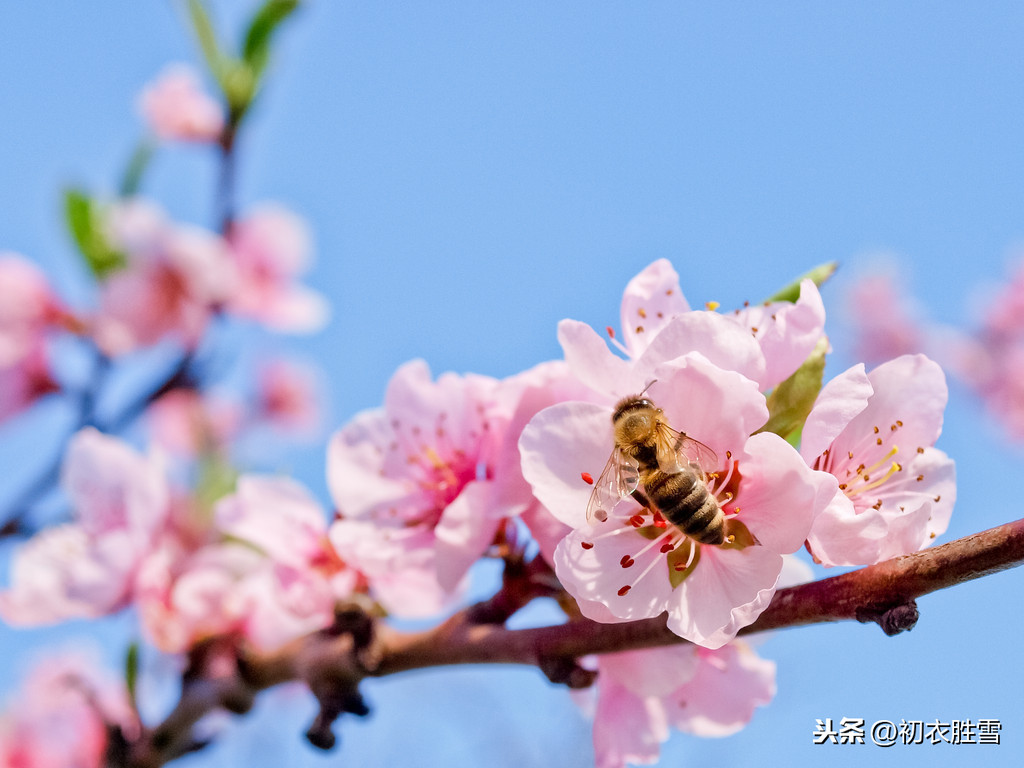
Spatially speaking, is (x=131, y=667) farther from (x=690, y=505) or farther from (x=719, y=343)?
(x=719, y=343)

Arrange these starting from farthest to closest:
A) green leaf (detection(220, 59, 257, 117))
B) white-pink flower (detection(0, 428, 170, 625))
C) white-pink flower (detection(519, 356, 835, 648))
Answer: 1. green leaf (detection(220, 59, 257, 117))
2. white-pink flower (detection(0, 428, 170, 625))
3. white-pink flower (detection(519, 356, 835, 648))

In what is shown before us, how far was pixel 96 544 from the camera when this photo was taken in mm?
1831

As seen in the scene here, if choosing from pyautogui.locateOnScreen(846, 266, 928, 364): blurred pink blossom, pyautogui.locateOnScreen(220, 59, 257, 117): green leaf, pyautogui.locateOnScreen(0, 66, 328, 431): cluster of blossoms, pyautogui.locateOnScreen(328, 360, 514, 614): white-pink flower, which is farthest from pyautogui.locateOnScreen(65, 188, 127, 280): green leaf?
pyautogui.locateOnScreen(846, 266, 928, 364): blurred pink blossom

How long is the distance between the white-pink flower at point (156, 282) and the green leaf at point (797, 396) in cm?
240

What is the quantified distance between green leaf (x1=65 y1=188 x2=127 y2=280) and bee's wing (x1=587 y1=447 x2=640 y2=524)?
227 cm

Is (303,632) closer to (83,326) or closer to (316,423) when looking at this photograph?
→ (83,326)

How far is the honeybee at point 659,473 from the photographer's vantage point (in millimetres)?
1061

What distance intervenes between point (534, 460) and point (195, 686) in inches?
43.3

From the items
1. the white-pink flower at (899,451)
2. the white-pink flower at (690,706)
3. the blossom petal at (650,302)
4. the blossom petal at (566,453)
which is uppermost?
the blossom petal at (650,302)

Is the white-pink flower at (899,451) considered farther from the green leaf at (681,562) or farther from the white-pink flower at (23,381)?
the white-pink flower at (23,381)

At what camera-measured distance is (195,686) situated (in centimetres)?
179

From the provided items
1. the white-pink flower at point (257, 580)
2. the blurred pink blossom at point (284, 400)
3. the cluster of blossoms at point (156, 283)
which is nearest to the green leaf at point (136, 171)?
the cluster of blossoms at point (156, 283)

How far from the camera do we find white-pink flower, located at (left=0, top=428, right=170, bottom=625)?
5.94ft

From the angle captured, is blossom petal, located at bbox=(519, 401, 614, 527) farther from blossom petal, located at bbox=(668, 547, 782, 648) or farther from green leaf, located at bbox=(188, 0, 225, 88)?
green leaf, located at bbox=(188, 0, 225, 88)
